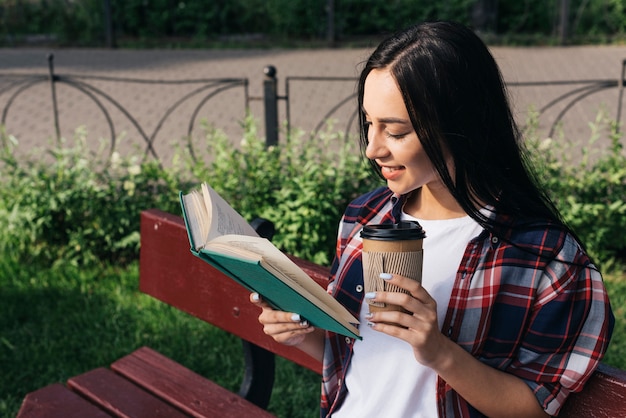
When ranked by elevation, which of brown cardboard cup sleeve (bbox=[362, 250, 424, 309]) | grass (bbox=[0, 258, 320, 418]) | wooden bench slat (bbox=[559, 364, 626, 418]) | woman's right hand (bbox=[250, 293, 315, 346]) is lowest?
grass (bbox=[0, 258, 320, 418])

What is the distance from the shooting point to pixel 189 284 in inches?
98.9

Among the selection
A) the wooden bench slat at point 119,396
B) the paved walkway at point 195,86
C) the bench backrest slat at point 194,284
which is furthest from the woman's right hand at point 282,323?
the paved walkway at point 195,86

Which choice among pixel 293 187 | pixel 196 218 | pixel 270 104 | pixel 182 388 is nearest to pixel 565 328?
pixel 196 218

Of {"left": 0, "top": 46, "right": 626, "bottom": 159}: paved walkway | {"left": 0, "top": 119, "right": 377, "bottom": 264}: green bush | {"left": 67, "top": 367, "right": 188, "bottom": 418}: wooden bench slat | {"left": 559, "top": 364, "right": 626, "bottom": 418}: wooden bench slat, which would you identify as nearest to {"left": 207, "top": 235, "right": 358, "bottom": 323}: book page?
{"left": 559, "top": 364, "right": 626, "bottom": 418}: wooden bench slat

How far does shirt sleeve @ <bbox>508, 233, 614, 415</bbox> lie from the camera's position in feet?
4.56

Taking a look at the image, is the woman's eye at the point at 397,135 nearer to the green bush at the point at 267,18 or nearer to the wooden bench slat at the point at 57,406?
the wooden bench slat at the point at 57,406

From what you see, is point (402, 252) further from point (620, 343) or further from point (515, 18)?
point (515, 18)

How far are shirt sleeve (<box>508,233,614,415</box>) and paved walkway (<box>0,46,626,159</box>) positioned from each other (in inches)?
198

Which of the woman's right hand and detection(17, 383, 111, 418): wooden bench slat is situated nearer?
the woman's right hand

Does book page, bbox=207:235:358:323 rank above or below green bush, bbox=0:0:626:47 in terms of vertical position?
above

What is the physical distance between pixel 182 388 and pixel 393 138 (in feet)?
4.07

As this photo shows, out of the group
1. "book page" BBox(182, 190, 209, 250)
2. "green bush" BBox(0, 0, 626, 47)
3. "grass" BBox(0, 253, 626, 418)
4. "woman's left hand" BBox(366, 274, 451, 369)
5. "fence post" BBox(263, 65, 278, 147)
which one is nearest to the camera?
"woman's left hand" BBox(366, 274, 451, 369)

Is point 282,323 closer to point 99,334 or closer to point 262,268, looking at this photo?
point 262,268

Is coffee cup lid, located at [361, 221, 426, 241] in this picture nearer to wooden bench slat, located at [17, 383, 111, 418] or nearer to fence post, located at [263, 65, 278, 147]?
wooden bench slat, located at [17, 383, 111, 418]
